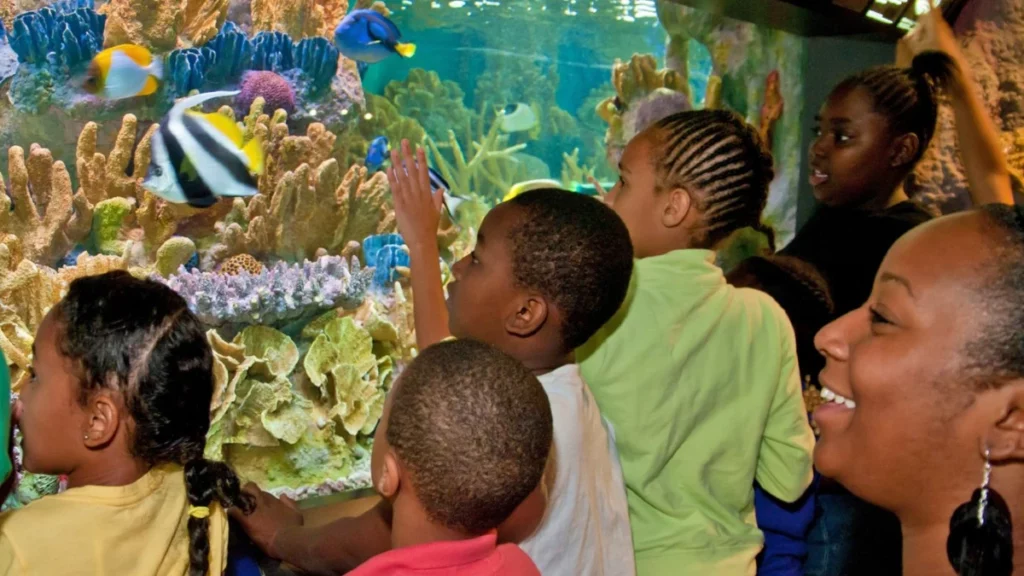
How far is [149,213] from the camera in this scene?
9.55 feet

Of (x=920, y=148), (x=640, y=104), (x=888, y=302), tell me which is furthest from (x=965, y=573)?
(x=640, y=104)

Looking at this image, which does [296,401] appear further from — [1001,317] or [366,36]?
[1001,317]

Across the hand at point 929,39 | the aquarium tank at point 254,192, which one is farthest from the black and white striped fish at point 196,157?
the hand at point 929,39

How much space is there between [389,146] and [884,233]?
2.20 m

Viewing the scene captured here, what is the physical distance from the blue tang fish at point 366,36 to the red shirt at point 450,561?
8.53ft

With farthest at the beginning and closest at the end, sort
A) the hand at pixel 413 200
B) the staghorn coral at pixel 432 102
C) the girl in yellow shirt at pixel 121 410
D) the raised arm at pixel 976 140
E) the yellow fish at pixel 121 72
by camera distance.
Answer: the staghorn coral at pixel 432 102
the raised arm at pixel 976 140
the yellow fish at pixel 121 72
the hand at pixel 413 200
the girl in yellow shirt at pixel 121 410

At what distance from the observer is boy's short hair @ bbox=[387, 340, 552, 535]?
1.30 m

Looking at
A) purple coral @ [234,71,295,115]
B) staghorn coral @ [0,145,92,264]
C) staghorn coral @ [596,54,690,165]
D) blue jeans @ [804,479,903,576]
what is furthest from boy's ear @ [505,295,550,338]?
staghorn coral @ [596,54,690,165]

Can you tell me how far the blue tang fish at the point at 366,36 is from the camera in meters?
Result: 3.40

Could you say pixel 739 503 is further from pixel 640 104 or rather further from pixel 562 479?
pixel 640 104

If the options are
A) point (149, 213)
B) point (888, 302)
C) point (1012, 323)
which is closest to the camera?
point (1012, 323)

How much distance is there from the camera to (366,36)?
344 cm

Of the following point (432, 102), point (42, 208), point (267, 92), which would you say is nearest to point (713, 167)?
point (267, 92)

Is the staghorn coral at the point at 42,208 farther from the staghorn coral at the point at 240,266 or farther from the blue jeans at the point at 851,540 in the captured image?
the blue jeans at the point at 851,540
